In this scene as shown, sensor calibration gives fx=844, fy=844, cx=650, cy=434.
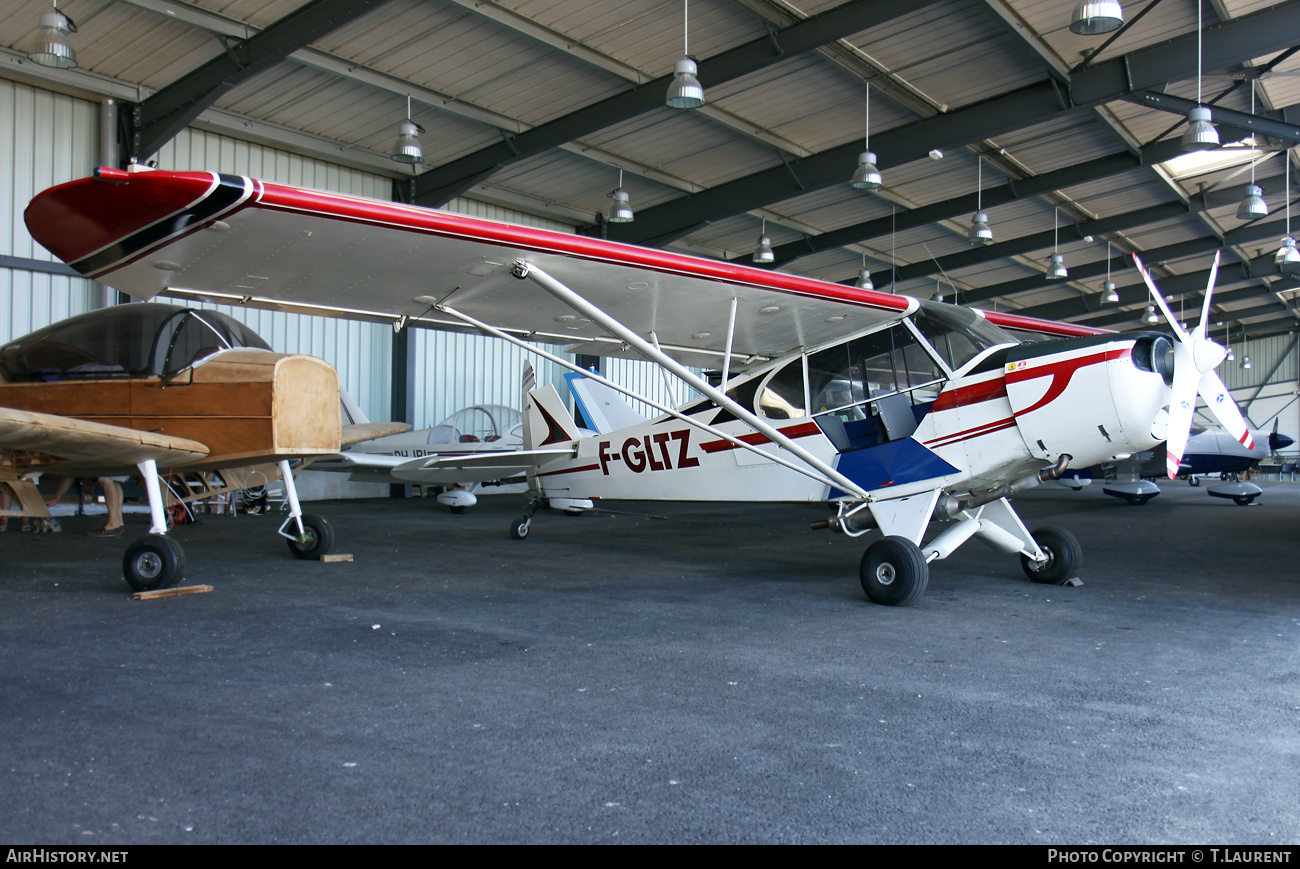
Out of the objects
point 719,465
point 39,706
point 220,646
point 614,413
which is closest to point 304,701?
point 39,706

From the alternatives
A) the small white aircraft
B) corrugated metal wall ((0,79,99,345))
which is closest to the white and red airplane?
the small white aircraft

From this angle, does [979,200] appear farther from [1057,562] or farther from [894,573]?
[894,573]

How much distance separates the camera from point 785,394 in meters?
6.33

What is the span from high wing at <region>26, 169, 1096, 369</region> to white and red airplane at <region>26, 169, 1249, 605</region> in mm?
14

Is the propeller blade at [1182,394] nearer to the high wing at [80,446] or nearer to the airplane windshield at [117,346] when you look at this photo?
the high wing at [80,446]

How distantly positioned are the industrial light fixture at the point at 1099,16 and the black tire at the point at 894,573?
6074 mm

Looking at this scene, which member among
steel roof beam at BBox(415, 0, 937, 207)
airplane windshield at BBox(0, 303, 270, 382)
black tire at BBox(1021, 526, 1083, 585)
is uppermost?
steel roof beam at BBox(415, 0, 937, 207)

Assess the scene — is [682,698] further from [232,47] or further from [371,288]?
[232,47]

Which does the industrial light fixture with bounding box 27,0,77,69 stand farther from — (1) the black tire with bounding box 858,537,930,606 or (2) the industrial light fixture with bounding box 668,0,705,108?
(1) the black tire with bounding box 858,537,930,606

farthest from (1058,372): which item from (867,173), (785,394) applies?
(867,173)

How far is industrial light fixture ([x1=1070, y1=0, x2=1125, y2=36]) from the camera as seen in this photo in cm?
807

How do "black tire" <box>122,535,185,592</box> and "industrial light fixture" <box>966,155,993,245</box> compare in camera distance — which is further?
"industrial light fixture" <box>966,155,993,245</box>

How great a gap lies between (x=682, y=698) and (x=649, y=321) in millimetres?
3590

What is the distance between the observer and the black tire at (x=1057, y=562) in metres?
5.84
